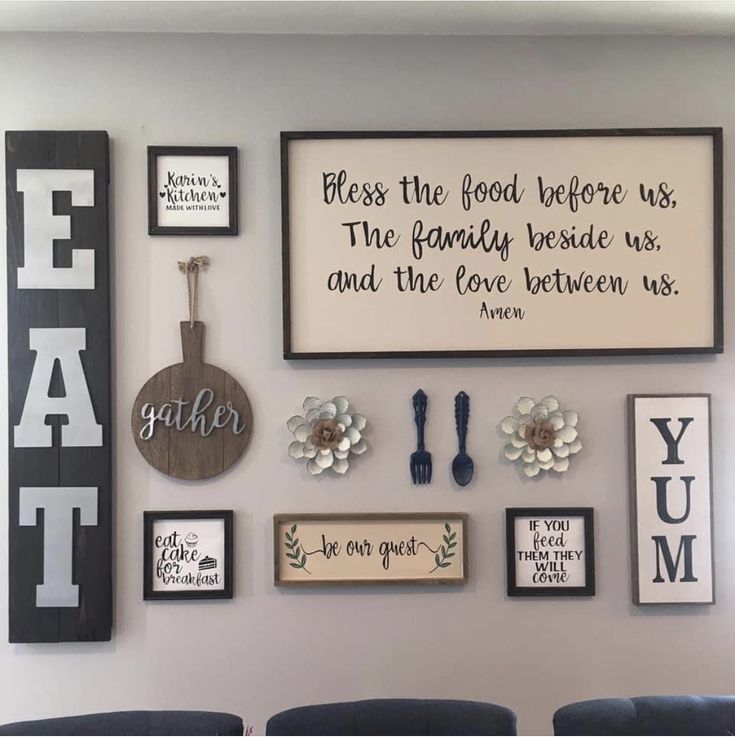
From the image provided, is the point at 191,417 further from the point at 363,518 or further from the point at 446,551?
the point at 446,551

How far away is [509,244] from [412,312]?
27 centimetres

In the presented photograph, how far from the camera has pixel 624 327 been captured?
1.83 m

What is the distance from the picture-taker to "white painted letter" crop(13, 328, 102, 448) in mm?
1794

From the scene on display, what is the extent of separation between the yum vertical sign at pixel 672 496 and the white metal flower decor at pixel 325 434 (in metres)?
0.64

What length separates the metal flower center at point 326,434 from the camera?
1.80m

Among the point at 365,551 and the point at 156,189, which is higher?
the point at 156,189

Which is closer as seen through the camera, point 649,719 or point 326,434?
point 649,719

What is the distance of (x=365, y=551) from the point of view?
5.96 feet

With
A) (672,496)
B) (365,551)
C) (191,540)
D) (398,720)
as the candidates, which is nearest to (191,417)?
(191,540)

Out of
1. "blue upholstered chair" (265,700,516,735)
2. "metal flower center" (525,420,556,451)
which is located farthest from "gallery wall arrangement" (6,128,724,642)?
"blue upholstered chair" (265,700,516,735)

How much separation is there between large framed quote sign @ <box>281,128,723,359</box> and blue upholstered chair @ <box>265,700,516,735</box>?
0.74 meters

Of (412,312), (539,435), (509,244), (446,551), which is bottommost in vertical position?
(446,551)

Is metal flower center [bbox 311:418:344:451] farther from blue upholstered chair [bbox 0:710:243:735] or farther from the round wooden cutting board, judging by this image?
blue upholstered chair [bbox 0:710:243:735]

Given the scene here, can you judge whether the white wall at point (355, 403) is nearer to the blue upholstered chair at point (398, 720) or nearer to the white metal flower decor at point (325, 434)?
the white metal flower decor at point (325, 434)
